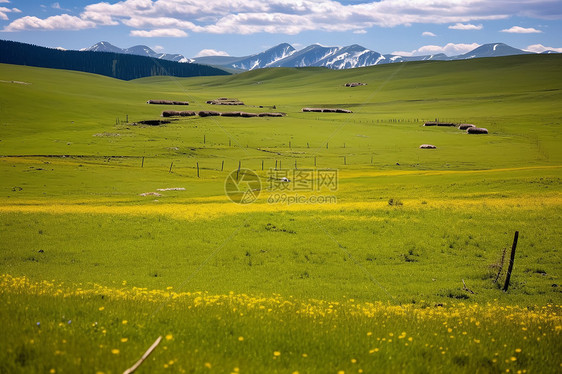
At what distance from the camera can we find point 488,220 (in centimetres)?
2823

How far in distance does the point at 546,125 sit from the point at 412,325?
401ft

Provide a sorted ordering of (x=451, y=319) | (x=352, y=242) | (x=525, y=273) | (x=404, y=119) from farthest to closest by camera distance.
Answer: (x=404, y=119) → (x=352, y=242) → (x=525, y=273) → (x=451, y=319)

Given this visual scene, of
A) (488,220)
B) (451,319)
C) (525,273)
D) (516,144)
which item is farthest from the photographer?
(516,144)

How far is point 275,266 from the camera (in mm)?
22312

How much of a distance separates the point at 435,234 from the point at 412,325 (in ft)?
57.8

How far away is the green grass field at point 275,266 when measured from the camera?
7.82 metres

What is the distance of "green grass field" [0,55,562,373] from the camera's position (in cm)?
782

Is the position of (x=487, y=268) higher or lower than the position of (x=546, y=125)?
lower

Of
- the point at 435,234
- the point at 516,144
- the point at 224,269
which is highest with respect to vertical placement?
the point at 516,144

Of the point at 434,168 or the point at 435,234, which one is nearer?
the point at 435,234

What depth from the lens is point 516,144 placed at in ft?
297

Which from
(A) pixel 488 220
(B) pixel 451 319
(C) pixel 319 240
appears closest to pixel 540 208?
(A) pixel 488 220

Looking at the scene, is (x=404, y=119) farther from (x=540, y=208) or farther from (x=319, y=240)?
(x=319, y=240)

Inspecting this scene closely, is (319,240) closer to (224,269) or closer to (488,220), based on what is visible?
(224,269)
